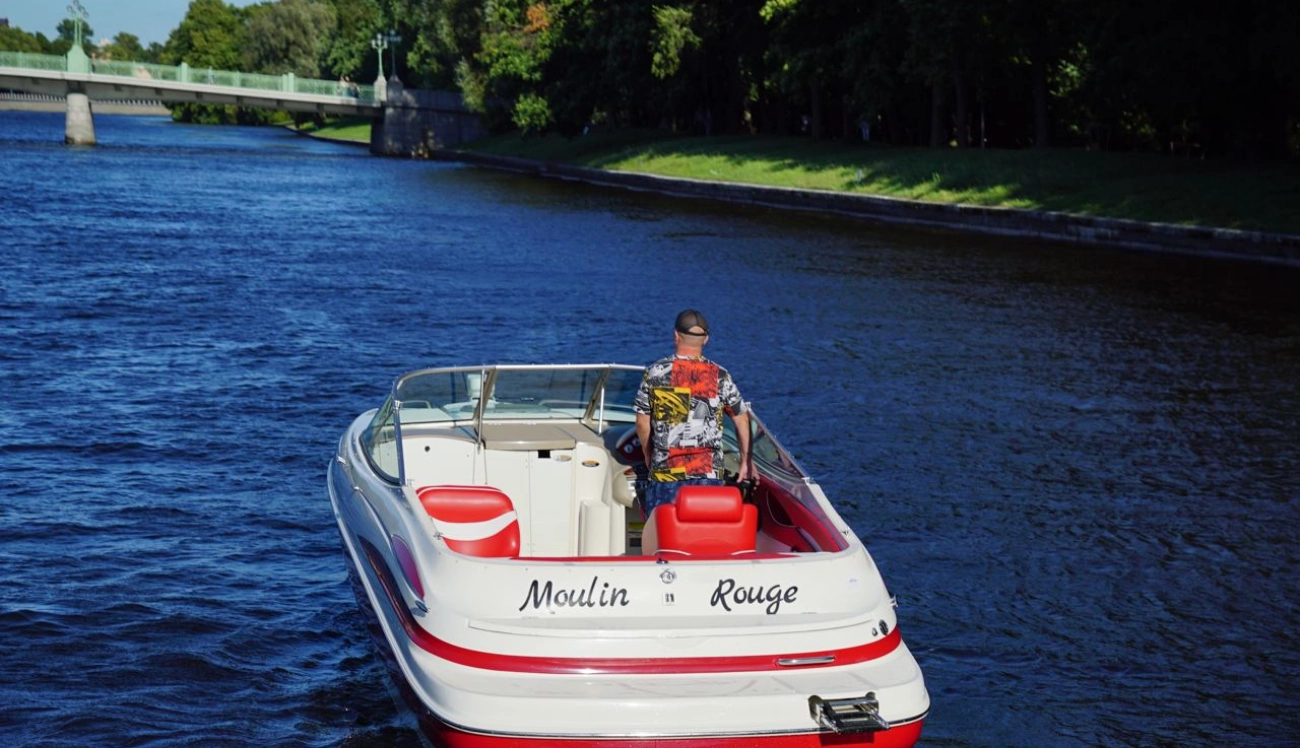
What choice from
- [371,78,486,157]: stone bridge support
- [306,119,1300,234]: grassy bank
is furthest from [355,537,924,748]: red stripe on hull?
[371,78,486,157]: stone bridge support

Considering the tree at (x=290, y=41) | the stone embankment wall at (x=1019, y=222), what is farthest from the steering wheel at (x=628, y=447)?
the tree at (x=290, y=41)

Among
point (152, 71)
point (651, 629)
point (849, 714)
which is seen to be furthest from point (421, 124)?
point (849, 714)

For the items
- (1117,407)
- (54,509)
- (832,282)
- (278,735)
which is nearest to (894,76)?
(832,282)

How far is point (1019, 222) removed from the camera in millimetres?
42969

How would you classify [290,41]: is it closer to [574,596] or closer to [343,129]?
[343,129]

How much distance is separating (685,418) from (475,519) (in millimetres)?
1354

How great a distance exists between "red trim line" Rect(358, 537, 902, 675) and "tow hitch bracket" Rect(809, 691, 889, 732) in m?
0.27

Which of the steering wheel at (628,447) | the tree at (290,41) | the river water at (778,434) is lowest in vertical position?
the river water at (778,434)

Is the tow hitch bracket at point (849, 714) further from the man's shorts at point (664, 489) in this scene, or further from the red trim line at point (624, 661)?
the man's shorts at point (664, 489)

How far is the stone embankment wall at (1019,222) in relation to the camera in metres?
35.6

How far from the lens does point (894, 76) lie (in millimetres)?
56656

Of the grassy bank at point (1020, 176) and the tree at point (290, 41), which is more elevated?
the tree at point (290, 41)

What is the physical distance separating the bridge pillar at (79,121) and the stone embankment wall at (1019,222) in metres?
45.9

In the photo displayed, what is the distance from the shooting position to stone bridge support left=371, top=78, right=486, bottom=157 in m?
109
